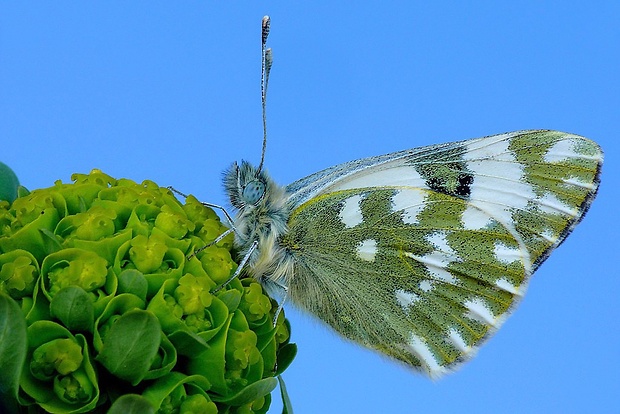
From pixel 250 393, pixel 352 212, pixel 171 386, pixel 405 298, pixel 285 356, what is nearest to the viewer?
pixel 171 386

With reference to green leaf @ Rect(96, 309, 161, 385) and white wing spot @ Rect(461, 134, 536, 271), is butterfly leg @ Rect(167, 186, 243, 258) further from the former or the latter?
white wing spot @ Rect(461, 134, 536, 271)

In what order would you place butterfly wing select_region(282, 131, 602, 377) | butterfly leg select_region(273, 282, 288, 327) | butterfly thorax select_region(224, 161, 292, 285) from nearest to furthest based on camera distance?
butterfly leg select_region(273, 282, 288, 327)
butterfly thorax select_region(224, 161, 292, 285)
butterfly wing select_region(282, 131, 602, 377)

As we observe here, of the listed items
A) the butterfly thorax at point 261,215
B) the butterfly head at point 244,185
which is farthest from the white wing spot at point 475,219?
the butterfly head at point 244,185

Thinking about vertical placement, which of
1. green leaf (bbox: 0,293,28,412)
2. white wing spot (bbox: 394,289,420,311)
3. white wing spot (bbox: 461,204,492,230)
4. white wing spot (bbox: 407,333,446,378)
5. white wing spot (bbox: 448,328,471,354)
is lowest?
green leaf (bbox: 0,293,28,412)

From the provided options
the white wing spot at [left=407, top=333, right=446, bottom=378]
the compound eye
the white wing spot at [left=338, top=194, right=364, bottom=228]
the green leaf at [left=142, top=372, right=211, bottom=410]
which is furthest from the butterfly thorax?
the white wing spot at [left=407, top=333, right=446, bottom=378]

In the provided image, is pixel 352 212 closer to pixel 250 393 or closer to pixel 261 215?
pixel 261 215

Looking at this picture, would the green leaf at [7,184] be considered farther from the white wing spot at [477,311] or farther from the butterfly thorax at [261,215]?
the white wing spot at [477,311]

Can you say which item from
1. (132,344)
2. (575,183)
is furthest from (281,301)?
(575,183)
